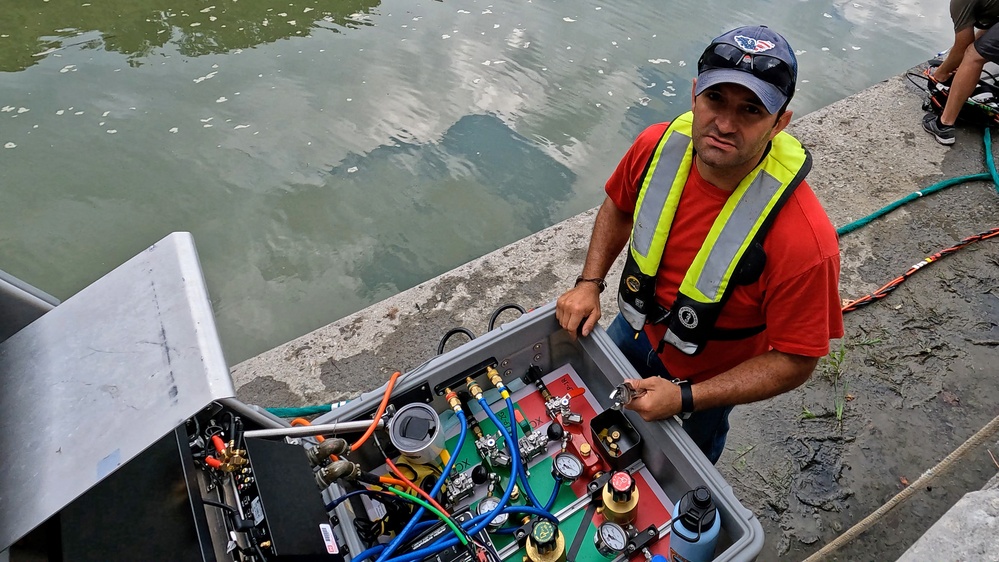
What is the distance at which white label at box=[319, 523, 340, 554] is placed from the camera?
1.03 metres

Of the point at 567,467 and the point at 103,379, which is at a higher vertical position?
the point at 103,379

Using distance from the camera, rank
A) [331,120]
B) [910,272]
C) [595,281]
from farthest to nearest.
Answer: [331,120] → [910,272] → [595,281]

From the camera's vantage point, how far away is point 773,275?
53.1 inches

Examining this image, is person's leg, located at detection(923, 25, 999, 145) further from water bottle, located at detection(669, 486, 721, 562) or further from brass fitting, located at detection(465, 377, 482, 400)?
brass fitting, located at detection(465, 377, 482, 400)

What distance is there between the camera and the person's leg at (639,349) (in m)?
1.83

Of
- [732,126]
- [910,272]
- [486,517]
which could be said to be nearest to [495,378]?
[486,517]

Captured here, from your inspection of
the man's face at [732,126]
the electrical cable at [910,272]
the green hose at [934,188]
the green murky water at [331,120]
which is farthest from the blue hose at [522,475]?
the green hose at [934,188]

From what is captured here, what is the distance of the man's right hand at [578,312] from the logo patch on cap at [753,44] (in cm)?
→ 71

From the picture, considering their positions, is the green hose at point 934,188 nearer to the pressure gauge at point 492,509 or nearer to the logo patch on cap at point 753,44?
the logo patch on cap at point 753,44

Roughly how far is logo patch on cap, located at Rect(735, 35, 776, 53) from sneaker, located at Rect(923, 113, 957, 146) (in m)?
3.17

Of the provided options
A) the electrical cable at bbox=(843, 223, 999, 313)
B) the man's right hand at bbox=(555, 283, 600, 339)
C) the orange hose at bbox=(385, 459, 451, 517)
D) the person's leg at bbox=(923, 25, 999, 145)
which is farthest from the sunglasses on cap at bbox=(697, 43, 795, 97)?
the person's leg at bbox=(923, 25, 999, 145)

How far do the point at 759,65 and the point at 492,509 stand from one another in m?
1.19

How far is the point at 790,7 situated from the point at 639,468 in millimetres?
6301

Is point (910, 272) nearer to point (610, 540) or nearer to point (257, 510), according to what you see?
point (610, 540)
